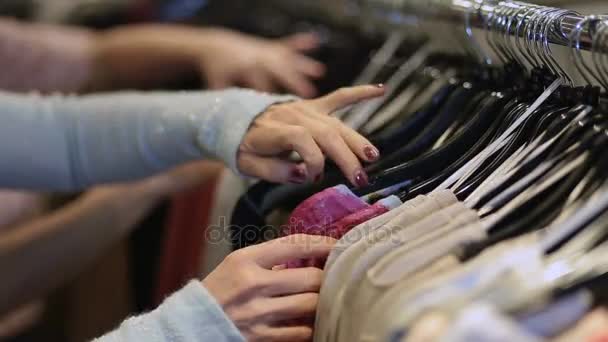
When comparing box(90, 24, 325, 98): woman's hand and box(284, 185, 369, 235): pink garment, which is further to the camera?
box(90, 24, 325, 98): woman's hand

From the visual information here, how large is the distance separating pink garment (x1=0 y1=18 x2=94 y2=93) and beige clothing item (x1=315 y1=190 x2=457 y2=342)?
732 millimetres

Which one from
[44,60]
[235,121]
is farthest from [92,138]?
[44,60]

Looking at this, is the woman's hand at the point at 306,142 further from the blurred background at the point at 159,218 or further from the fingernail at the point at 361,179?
the blurred background at the point at 159,218

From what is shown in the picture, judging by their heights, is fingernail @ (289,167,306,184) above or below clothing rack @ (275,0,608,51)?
below

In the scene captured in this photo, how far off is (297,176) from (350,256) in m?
0.12

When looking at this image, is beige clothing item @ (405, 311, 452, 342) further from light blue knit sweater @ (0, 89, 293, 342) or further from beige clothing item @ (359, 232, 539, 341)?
light blue knit sweater @ (0, 89, 293, 342)

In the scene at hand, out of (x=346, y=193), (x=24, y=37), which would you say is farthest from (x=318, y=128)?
(x=24, y=37)

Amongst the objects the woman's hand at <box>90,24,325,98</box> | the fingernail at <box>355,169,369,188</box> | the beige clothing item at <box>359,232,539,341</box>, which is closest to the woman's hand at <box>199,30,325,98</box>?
the woman's hand at <box>90,24,325,98</box>

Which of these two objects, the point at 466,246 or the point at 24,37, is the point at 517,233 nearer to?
the point at 466,246

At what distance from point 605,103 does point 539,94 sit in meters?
0.06

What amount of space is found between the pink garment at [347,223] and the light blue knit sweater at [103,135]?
0.16m

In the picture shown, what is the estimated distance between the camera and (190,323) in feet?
1.34

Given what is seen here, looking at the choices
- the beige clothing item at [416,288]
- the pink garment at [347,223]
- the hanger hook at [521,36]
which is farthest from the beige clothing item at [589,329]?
the hanger hook at [521,36]

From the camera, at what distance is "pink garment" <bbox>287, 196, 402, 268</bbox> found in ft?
1.40
